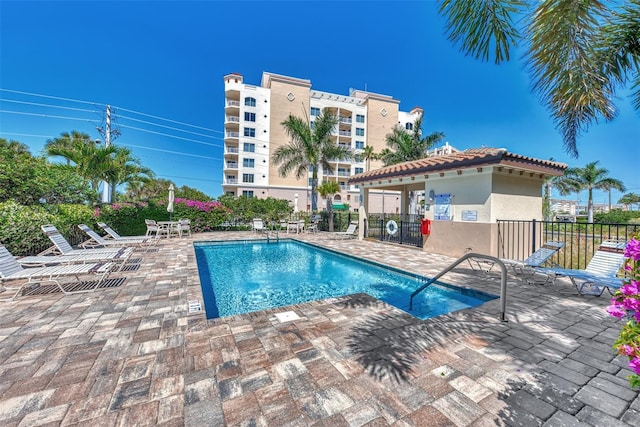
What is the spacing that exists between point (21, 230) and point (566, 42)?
12.5m

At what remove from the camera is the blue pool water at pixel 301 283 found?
5.74 metres

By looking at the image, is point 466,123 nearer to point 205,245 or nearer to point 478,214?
point 478,214

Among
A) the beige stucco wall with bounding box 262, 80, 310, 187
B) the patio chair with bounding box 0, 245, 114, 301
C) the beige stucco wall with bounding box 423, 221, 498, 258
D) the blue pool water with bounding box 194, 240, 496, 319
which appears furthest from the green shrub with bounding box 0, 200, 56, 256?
the beige stucco wall with bounding box 262, 80, 310, 187

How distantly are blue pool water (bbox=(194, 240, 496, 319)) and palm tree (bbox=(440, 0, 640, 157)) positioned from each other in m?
3.93

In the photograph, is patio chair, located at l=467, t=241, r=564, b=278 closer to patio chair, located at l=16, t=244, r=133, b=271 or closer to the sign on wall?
the sign on wall

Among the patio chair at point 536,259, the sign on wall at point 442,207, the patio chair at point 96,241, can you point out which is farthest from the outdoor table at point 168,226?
the patio chair at point 536,259

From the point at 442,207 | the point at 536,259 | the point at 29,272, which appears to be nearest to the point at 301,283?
the point at 29,272

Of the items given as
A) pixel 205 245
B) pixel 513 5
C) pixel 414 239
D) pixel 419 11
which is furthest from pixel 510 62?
pixel 205 245

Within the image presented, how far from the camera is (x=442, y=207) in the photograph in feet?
33.4

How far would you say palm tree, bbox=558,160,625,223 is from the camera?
102ft

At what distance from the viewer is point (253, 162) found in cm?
3741

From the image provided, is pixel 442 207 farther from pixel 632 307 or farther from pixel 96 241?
pixel 96 241

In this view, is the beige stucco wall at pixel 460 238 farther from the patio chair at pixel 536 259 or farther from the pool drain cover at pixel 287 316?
the pool drain cover at pixel 287 316

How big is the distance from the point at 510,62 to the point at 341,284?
623 cm
